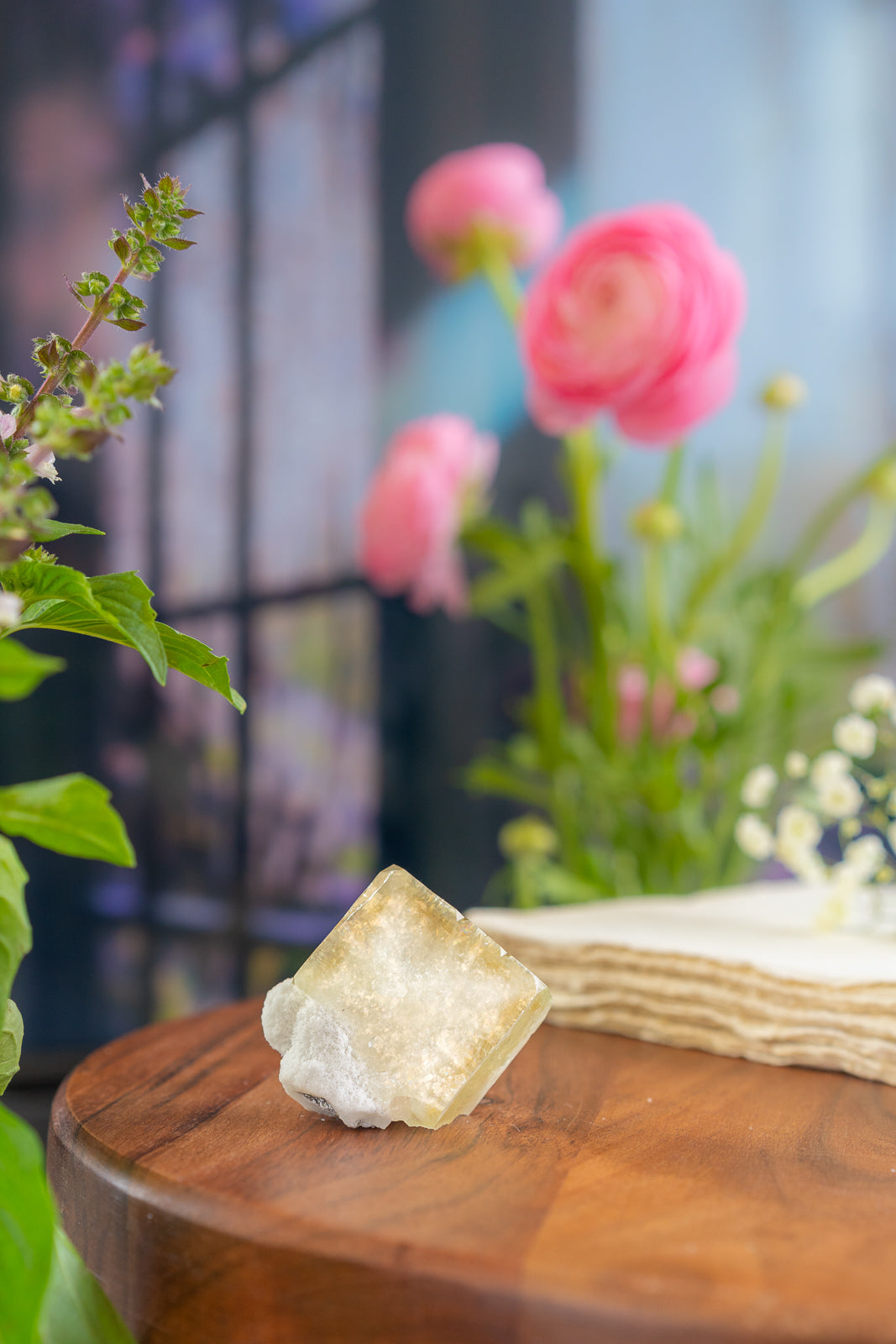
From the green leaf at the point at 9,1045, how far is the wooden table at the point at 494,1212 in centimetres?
4

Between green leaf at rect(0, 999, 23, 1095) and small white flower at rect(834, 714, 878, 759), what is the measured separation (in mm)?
451

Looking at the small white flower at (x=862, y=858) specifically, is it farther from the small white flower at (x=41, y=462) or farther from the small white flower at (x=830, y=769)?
the small white flower at (x=41, y=462)

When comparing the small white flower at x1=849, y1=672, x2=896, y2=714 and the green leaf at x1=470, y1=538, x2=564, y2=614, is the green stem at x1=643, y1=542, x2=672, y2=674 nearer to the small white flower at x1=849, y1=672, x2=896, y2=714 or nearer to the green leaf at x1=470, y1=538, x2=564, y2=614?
the green leaf at x1=470, y1=538, x2=564, y2=614

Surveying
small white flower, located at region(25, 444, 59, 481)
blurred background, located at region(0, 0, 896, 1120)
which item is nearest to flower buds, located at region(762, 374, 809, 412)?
blurred background, located at region(0, 0, 896, 1120)

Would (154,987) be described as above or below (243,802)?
below

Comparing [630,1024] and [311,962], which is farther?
[630,1024]

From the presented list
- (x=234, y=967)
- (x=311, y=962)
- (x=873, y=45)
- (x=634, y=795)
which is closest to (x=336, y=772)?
(x=234, y=967)

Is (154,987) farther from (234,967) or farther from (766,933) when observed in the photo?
(766,933)

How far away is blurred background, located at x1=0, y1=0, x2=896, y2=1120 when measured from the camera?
44.3 inches

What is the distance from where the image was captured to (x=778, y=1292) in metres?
0.27

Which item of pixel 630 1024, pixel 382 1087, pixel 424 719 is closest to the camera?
pixel 382 1087

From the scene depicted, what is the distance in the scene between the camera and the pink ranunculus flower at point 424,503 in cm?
103

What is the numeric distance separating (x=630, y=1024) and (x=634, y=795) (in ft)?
1.45

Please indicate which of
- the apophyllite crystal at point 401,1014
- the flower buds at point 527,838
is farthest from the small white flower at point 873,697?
the flower buds at point 527,838
